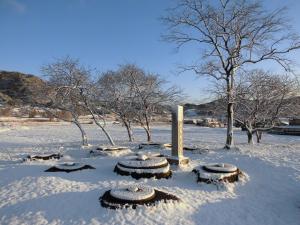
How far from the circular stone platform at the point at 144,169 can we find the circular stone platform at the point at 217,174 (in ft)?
4.68

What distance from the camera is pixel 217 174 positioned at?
14344 millimetres

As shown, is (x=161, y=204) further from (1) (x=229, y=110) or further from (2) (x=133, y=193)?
(1) (x=229, y=110)

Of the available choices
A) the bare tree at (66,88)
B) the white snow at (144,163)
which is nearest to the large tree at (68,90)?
the bare tree at (66,88)

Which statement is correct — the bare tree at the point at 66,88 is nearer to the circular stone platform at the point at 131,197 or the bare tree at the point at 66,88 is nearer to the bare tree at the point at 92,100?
the bare tree at the point at 92,100

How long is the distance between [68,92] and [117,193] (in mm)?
14523

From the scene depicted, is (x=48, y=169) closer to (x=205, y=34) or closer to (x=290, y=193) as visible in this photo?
(x=290, y=193)

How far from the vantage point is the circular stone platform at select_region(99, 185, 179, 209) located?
36.4 ft

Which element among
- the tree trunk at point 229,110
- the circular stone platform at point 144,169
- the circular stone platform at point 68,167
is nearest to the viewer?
the circular stone platform at point 144,169

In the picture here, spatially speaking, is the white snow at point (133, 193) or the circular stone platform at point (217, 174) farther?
the circular stone platform at point (217, 174)

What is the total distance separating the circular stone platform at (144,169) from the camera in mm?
14898

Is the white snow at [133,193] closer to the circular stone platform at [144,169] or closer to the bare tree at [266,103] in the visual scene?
the circular stone platform at [144,169]

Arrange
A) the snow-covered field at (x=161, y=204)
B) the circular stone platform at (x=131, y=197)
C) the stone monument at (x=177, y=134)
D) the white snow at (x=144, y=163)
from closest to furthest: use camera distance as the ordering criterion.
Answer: the snow-covered field at (x=161, y=204), the circular stone platform at (x=131, y=197), the white snow at (x=144, y=163), the stone monument at (x=177, y=134)

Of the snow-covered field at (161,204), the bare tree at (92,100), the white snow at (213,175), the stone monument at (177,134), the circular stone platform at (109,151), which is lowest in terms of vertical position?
the snow-covered field at (161,204)

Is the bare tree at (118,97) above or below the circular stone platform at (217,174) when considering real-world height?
above
